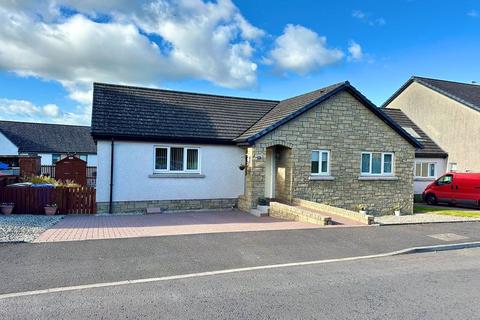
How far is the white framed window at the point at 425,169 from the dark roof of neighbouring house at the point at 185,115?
23.1 ft

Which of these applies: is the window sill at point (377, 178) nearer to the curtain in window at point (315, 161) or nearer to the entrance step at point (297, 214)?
the curtain in window at point (315, 161)

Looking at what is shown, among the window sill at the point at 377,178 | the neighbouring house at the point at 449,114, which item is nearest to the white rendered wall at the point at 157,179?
the window sill at the point at 377,178

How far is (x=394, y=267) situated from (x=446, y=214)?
11.1 meters

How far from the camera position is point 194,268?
7.32m

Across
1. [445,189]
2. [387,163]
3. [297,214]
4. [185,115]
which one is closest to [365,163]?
[387,163]

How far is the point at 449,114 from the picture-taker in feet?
79.3

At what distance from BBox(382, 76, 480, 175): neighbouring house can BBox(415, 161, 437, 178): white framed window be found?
535 millimetres

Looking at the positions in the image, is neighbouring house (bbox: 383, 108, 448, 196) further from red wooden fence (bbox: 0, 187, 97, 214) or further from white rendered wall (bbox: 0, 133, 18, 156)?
white rendered wall (bbox: 0, 133, 18, 156)

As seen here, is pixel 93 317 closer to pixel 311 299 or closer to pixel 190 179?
pixel 311 299

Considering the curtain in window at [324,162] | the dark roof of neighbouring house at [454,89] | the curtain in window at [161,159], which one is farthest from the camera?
the dark roof of neighbouring house at [454,89]

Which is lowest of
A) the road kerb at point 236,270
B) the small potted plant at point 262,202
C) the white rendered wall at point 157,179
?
the road kerb at point 236,270

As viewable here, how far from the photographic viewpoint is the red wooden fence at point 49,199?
13.3m

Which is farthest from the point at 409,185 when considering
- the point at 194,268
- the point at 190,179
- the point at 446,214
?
the point at 194,268

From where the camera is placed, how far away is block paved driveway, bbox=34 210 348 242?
399 inches
